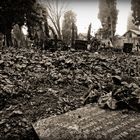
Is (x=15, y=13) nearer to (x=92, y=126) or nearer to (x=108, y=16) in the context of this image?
(x=92, y=126)

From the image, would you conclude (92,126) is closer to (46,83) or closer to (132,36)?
(46,83)

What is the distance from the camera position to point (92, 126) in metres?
4.43

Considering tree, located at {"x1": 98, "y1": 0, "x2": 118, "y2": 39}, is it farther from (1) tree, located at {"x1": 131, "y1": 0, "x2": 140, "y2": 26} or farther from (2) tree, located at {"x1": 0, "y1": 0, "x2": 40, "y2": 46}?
(2) tree, located at {"x1": 0, "y1": 0, "x2": 40, "y2": 46}

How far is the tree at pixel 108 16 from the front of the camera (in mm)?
40125

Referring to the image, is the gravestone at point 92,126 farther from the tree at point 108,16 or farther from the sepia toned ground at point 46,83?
the tree at point 108,16

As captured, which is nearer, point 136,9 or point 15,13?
point 15,13

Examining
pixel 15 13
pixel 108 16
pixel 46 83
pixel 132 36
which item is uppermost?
pixel 108 16

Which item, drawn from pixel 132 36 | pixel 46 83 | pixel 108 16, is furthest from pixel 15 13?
pixel 132 36

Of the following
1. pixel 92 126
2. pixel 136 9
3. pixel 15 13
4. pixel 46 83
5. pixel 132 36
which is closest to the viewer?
pixel 92 126

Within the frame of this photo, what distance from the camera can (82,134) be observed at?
4.15m

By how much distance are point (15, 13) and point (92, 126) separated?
15.9m

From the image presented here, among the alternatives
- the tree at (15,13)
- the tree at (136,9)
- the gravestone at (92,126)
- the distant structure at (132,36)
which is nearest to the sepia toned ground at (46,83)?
the gravestone at (92,126)

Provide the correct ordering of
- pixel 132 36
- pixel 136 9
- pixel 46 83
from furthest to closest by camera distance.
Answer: pixel 132 36 < pixel 136 9 < pixel 46 83

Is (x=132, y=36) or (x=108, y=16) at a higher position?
(x=108, y=16)
